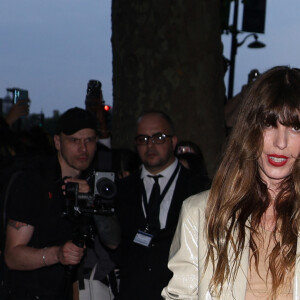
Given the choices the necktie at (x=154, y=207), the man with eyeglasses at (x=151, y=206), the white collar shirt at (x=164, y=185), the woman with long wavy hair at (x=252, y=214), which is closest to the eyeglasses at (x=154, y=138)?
the man with eyeglasses at (x=151, y=206)

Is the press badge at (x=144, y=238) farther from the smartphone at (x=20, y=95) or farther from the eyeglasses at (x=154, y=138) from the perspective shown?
the smartphone at (x=20, y=95)

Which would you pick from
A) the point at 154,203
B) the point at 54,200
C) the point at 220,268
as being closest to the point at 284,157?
the point at 220,268

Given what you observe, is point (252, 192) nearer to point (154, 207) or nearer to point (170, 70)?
point (154, 207)

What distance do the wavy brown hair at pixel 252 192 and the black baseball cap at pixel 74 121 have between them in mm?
2572

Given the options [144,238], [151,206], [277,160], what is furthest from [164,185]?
[277,160]

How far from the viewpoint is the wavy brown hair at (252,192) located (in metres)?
3.56

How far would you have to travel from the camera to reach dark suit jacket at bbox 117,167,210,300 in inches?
244

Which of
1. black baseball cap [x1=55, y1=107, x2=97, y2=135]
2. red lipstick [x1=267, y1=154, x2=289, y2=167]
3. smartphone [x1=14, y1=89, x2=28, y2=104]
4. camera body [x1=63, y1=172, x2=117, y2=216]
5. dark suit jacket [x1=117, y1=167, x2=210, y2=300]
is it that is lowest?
dark suit jacket [x1=117, y1=167, x2=210, y2=300]

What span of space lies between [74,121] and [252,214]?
276cm

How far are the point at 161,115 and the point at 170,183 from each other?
2.55ft

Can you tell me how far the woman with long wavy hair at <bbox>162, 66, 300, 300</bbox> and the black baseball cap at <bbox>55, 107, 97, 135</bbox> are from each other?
2.51 m

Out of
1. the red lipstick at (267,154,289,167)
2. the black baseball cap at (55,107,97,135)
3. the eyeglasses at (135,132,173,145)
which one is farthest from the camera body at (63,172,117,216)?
the red lipstick at (267,154,289,167)

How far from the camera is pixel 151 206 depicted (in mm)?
6453

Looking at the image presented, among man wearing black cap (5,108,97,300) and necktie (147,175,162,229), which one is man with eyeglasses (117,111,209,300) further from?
Result: man wearing black cap (5,108,97,300)
